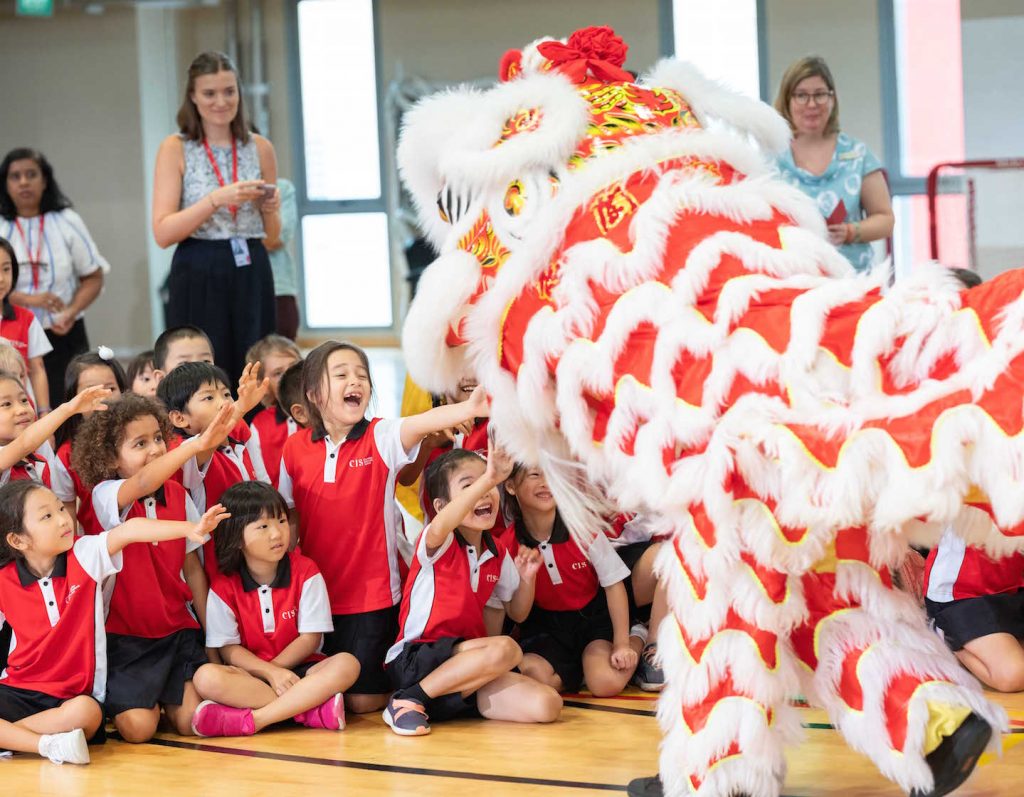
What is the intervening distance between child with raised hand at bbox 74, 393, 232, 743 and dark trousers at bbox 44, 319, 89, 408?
168 cm

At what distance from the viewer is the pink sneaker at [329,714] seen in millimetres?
2816

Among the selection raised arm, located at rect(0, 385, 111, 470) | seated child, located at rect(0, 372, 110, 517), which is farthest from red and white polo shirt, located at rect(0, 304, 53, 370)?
raised arm, located at rect(0, 385, 111, 470)

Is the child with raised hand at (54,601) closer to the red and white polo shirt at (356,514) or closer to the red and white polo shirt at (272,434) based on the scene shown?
the red and white polo shirt at (356,514)

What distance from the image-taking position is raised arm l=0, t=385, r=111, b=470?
107 inches

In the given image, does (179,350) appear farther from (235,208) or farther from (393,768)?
(393,768)

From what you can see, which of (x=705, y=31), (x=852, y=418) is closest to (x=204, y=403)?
(x=852, y=418)

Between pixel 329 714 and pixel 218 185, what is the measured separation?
66.0 inches

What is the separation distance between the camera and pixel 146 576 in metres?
2.88

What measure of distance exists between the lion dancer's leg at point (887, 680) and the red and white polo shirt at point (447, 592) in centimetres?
108

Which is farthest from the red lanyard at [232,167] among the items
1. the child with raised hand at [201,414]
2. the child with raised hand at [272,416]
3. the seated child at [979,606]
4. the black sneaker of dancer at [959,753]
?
the black sneaker of dancer at [959,753]

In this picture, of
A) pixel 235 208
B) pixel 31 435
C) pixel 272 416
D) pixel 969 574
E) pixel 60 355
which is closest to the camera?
pixel 31 435

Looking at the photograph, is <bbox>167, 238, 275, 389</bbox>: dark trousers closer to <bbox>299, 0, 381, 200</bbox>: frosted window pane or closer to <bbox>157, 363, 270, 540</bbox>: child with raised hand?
<bbox>157, 363, 270, 540</bbox>: child with raised hand

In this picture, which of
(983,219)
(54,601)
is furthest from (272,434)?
(983,219)

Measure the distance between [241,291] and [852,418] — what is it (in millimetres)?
2502
